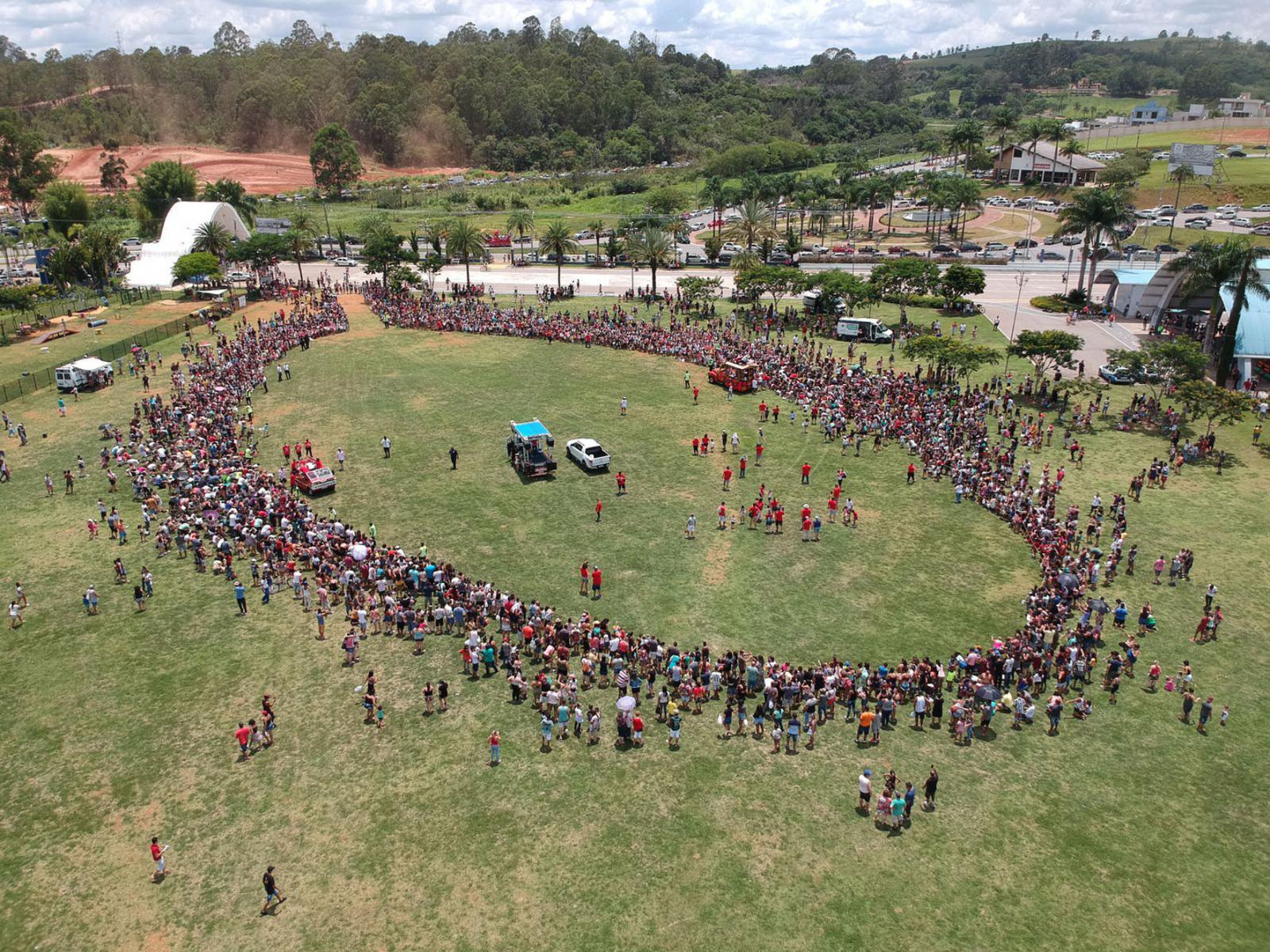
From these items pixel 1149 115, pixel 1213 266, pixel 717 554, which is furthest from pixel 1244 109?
pixel 717 554

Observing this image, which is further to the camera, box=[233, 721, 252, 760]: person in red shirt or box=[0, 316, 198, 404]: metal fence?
box=[0, 316, 198, 404]: metal fence

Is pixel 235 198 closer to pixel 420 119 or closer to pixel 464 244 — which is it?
pixel 464 244

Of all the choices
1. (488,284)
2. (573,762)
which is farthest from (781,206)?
(573,762)

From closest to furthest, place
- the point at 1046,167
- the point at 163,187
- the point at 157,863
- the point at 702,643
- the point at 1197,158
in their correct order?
the point at 157,863, the point at 702,643, the point at 163,187, the point at 1197,158, the point at 1046,167

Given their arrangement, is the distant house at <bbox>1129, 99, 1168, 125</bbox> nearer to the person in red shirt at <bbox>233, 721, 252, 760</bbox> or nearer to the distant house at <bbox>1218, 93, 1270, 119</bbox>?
the distant house at <bbox>1218, 93, 1270, 119</bbox>

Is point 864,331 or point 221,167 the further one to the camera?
point 221,167

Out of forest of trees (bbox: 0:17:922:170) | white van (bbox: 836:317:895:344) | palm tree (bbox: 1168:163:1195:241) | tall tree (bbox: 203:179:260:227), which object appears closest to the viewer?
white van (bbox: 836:317:895:344)

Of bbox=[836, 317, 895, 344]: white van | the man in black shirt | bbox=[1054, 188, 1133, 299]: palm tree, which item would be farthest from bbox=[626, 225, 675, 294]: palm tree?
the man in black shirt
